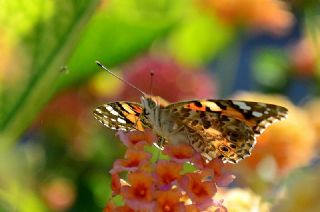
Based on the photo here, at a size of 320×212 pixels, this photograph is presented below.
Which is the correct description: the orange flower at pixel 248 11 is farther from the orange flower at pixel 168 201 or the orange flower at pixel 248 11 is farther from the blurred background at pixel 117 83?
the orange flower at pixel 168 201

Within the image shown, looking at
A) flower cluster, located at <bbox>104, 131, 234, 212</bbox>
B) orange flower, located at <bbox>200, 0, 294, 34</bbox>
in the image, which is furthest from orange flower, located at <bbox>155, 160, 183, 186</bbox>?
orange flower, located at <bbox>200, 0, 294, 34</bbox>

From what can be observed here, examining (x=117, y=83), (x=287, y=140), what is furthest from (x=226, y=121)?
(x=117, y=83)

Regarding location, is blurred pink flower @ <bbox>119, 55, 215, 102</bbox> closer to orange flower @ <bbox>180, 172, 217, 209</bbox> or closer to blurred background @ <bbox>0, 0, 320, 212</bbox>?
blurred background @ <bbox>0, 0, 320, 212</bbox>

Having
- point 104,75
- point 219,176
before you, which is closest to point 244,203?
point 219,176

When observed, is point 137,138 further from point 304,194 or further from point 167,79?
point 167,79

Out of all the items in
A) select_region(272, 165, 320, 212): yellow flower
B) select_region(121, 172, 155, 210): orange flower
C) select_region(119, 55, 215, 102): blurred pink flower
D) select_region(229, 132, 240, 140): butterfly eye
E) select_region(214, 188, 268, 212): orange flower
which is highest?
select_region(272, 165, 320, 212): yellow flower

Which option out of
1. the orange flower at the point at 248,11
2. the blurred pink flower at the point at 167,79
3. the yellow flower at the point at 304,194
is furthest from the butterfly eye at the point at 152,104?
the orange flower at the point at 248,11
